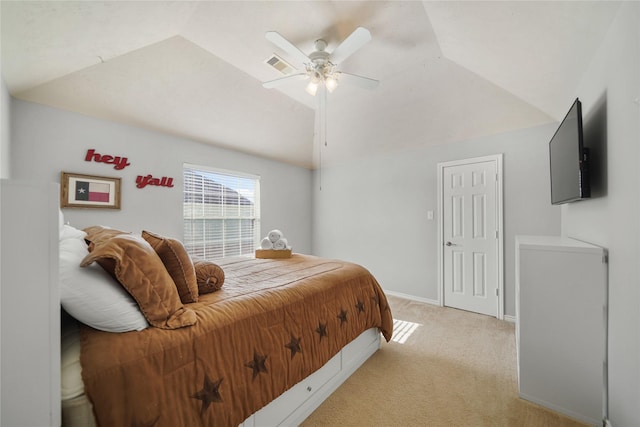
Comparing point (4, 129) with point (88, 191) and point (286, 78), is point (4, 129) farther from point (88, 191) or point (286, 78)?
point (286, 78)

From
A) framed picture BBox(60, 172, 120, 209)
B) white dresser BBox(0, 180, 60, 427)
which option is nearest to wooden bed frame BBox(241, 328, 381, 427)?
white dresser BBox(0, 180, 60, 427)

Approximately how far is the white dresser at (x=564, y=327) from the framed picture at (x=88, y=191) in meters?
3.69

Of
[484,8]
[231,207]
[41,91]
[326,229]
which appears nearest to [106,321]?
[41,91]

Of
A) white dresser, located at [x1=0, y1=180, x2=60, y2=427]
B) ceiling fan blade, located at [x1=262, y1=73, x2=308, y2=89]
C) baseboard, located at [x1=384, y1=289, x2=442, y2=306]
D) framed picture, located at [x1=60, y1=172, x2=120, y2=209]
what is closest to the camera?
white dresser, located at [x1=0, y1=180, x2=60, y2=427]

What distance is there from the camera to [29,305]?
692 mm

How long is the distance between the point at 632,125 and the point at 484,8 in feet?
3.84

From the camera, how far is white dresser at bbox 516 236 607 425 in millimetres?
1536

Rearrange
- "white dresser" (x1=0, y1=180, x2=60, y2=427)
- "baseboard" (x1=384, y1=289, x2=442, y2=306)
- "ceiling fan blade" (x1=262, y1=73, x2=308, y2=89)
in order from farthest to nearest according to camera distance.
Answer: "baseboard" (x1=384, y1=289, x2=442, y2=306)
"ceiling fan blade" (x1=262, y1=73, x2=308, y2=89)
"white dresser" (x1=0, y1=180, x2=60, y2=427)

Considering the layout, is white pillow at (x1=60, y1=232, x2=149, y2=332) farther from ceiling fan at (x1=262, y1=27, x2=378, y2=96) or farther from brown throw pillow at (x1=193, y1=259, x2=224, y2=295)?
ceiling fan at (x1=262, y1=27, x2=378, y2=96)

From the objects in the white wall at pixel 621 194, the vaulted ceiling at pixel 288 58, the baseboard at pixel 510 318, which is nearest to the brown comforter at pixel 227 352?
the white wall at pixel 621 194

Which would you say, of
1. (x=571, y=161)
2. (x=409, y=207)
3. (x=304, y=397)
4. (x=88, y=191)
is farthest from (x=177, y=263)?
(x=409, y=207)

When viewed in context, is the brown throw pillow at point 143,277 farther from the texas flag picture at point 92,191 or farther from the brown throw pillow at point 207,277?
the texas flag picture at point 92,191

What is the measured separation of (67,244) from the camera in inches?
45.7

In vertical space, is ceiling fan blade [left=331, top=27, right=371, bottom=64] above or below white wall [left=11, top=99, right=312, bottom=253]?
above
